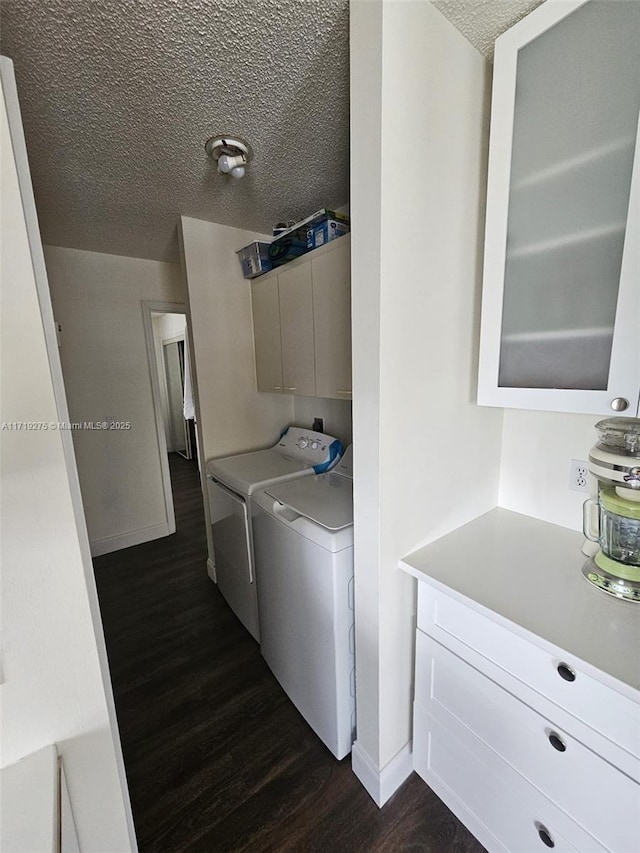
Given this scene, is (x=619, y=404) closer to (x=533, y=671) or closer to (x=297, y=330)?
(x=533, y=671)

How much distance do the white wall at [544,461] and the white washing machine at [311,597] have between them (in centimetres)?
69

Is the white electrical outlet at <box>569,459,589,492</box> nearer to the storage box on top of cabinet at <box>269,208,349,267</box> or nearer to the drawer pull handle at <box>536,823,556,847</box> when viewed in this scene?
the drawer pull handle at <box>536,823,556,847</box>

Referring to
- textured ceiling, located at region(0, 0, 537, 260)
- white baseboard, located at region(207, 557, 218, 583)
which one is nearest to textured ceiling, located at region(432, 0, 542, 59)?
textured ceiling, located at region(0, 0, 537, 260)

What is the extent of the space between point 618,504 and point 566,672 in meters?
0.45

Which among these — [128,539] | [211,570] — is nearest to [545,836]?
[211,570]

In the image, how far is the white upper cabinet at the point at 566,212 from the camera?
86 centimetres

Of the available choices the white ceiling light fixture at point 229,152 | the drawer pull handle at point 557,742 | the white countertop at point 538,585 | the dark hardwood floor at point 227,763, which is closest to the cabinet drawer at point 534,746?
the drawer pull handle at point 557,742

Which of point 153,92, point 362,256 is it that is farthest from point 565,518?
point 153,92

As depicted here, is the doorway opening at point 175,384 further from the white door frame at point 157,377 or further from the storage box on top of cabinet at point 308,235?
the storage box on top of cabinet at point 308,235

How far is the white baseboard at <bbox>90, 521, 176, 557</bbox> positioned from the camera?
117 inches

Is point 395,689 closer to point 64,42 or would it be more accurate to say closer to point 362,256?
point 362,256

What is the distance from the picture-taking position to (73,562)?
2.38ft

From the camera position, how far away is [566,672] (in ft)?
Result: 2.75

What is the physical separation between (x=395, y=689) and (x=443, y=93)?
1914 millimetres
